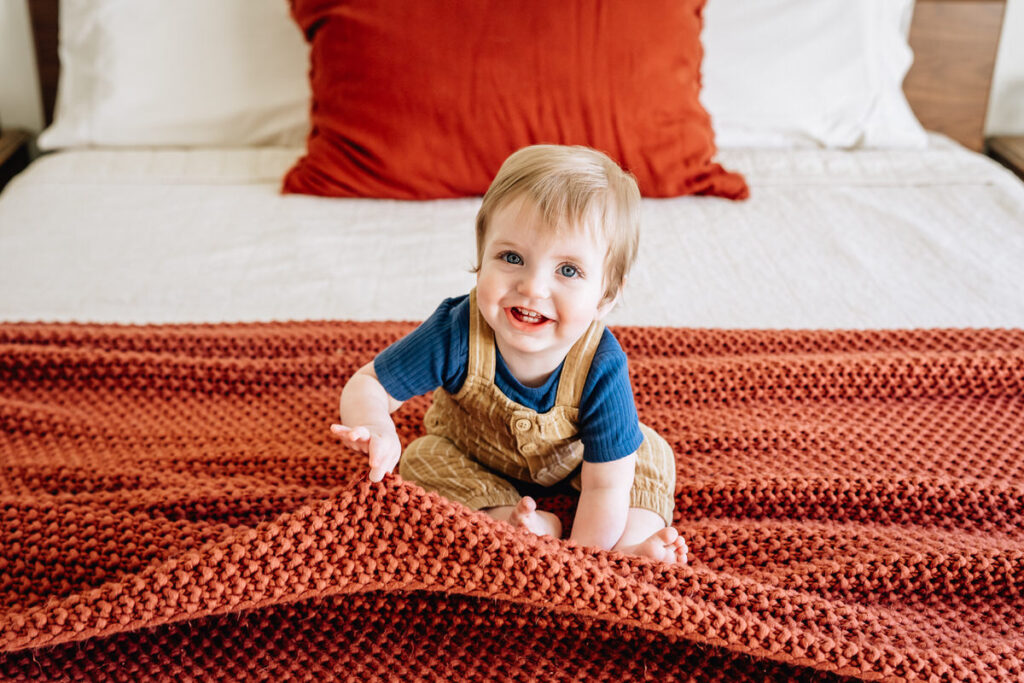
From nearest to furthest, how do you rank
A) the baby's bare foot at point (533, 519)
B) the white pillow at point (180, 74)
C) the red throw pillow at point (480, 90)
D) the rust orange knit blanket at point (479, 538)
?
the rust orange knit blanket at point (479, 538) → the baby's bare foot at point (533, 519) → the red throw pillow at point (480, 90) → the white pillow at point (180, 74)

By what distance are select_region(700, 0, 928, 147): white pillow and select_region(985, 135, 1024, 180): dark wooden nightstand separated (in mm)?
356

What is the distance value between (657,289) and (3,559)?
94cm

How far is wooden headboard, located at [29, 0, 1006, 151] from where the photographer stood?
210 centimetres

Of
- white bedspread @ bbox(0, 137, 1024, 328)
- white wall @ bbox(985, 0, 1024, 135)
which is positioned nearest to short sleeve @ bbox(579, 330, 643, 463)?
white bedspread @ bbox(0, 137, 1024, 328)

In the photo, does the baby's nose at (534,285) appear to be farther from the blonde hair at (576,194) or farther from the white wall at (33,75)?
the white wall at (33,75)

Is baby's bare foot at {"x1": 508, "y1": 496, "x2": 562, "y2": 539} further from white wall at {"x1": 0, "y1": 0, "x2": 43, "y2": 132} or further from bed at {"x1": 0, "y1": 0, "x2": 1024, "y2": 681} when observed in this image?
white wall at {"x1": 0, "y1": 0, "x2": 43, "y2": 132}

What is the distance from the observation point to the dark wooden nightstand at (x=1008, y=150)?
207 centimetres

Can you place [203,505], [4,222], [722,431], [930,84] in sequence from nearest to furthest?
[203,505]
[722,431]
[4,222]
[930,84]

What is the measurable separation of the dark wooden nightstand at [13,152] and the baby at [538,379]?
4.86 ft

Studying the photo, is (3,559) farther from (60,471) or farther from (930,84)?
(930,84)

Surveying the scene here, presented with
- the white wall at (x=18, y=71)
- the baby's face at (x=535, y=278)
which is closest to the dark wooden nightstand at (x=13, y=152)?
the white wall at (x=18, y=71)

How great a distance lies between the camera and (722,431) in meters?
1.09

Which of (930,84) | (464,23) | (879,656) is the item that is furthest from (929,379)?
(930,84)

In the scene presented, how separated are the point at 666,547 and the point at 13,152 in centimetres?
180
